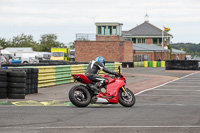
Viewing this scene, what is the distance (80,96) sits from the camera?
460 inches

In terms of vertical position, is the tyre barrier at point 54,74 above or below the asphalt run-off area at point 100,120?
above

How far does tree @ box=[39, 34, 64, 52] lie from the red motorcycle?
132288mm

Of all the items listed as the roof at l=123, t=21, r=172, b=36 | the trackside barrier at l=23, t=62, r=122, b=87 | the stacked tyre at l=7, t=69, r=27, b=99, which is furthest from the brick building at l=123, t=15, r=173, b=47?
the stacked tyre at l=7, t=69, r=27, b=99

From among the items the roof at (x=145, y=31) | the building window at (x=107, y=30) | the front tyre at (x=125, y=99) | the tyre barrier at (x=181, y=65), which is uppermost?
the roof at (x=145, y=31)

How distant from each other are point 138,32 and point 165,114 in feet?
314

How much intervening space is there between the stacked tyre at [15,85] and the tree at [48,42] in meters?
130

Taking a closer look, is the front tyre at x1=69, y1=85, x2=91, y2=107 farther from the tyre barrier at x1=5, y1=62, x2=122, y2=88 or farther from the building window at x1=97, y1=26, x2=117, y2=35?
the building window at x1=97, y1=26, x2=117, y2=35

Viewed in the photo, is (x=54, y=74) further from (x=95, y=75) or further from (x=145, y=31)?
(x=145, y=31)

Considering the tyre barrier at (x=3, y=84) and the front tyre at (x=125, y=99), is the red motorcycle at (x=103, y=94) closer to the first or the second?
the front tyre at (x=125, y=99)

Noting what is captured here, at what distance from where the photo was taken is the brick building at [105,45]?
62.2m

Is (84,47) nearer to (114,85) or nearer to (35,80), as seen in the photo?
(35,80)

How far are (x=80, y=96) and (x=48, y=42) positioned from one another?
138497mm

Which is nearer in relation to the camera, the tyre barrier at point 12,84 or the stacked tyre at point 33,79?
the tyre barrier at point 12,84

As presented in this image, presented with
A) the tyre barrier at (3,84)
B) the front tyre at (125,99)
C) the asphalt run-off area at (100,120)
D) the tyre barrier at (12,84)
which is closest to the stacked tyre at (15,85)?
the tyre barrier at (12,84)
